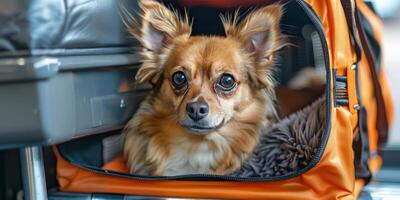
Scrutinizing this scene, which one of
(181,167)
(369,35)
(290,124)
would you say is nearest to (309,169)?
(290,124)

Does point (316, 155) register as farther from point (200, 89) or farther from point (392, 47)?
point (392, 47)

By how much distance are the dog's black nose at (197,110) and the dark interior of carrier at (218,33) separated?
0.65ft

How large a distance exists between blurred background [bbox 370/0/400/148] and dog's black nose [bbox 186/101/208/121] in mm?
657

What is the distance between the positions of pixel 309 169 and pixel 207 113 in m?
0.19

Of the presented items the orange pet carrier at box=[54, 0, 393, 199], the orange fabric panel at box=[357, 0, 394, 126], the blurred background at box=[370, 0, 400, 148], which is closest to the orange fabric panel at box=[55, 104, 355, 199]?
the orange pet carrier at box=[54, 0, 393, 199]

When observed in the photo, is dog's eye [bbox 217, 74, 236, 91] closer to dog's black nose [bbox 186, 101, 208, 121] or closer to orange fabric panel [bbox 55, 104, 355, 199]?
dog's black nose [bbox 186, 101, 208, 121]

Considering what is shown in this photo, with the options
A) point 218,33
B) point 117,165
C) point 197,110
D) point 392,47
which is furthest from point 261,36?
point 392,47

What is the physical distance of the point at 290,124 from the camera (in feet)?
3.13

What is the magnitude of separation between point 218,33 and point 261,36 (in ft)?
0.32

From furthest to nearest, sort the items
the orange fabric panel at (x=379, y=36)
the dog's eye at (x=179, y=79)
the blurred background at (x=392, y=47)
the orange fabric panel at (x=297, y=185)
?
the blurred background at (x=392, y=47) < the orange fabric panel at (x=379, y=36) < the dog's eye at (x=179, y=79) < the orange fabric panel at (x=297, y=185)

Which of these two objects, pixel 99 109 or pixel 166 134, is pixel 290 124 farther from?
pixel 99 109

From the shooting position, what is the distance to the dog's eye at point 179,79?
0.94 metres

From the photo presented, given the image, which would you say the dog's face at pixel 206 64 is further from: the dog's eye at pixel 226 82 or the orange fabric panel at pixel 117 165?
the orange fabric panel at pixel 117 165

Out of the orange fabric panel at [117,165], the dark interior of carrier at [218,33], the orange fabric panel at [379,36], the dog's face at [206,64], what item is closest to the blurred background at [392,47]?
the orange fabric panel at [379,36]
